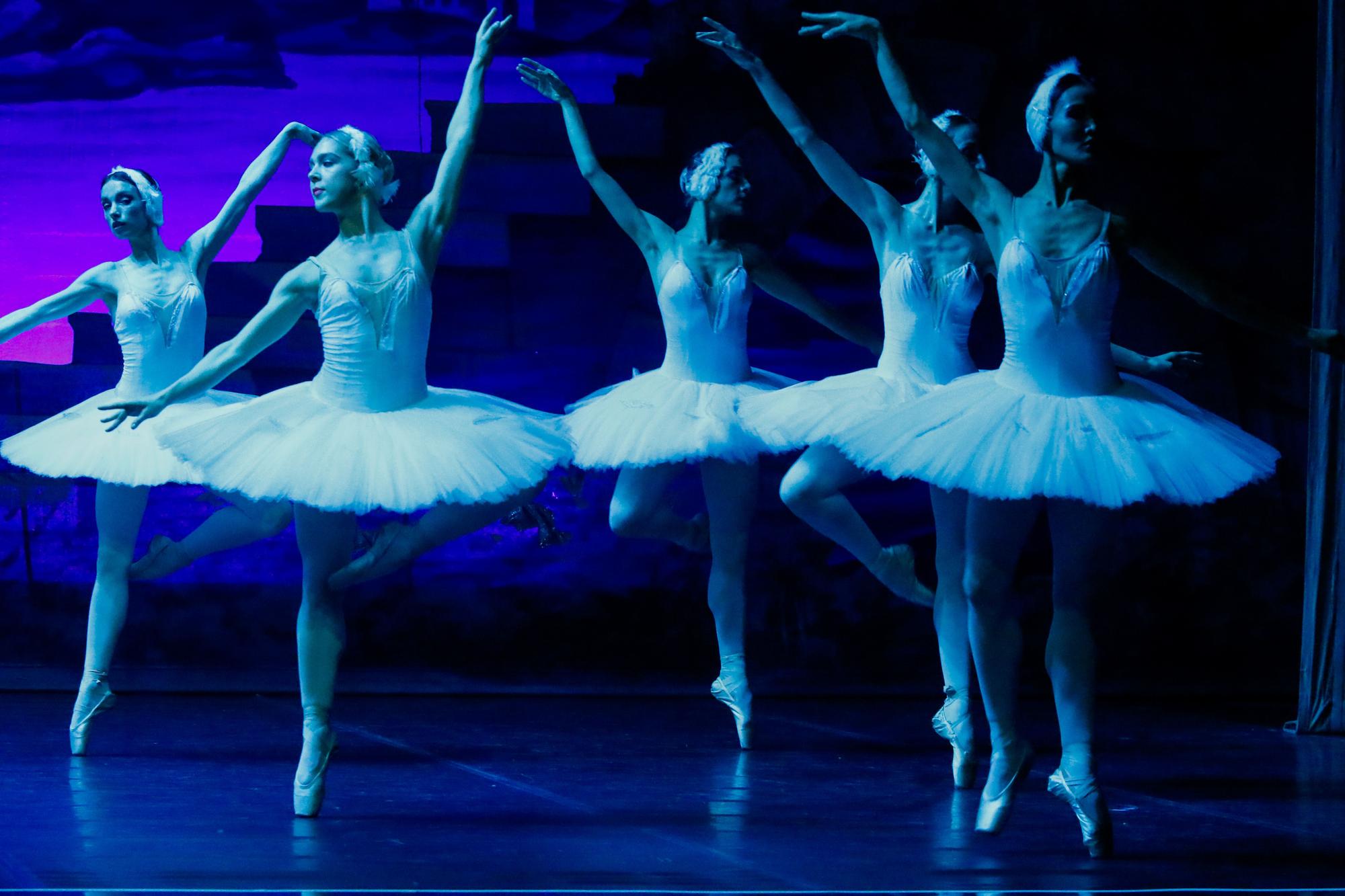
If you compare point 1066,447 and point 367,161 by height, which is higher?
point 367,161

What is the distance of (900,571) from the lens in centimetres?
413

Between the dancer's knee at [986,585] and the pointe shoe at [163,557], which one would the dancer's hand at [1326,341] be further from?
the pointe shoe at [163,557]

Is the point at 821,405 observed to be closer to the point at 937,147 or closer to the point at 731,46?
the point at 731,46

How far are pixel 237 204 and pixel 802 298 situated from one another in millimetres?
1530

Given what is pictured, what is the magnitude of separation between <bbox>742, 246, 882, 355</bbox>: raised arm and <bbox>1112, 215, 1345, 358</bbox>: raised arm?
4.23 feet

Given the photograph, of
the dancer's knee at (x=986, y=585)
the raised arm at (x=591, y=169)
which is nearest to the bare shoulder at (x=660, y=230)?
the raised arm at (x=591, y=169)

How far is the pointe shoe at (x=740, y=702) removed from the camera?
14.0 feet

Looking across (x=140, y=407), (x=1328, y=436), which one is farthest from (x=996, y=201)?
(x=1328, y=436)

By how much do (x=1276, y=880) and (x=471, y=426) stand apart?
175 cm

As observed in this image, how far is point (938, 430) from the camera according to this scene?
297 cm

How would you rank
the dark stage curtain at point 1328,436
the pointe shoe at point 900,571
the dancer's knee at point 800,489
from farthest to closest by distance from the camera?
the dark stage curtain at point 1328,436 → the pointe shoe at point 900,571 → the dancer's knee at point 800,489

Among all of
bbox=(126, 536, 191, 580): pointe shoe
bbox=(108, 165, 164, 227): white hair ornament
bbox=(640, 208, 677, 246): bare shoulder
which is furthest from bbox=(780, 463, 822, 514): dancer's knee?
bbox=(108, 165, 164, 227): white hair ornament

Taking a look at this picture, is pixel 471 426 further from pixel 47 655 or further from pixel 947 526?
pixel 47 655

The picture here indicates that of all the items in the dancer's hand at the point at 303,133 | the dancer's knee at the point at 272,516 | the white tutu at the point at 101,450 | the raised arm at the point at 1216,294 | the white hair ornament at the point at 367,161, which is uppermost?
the dancer's hand at the point at 303,133
